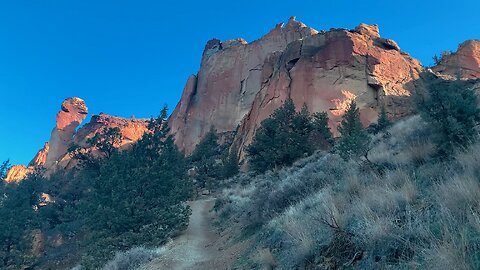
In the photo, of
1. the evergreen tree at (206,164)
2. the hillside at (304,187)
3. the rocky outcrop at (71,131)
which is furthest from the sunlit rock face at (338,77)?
the rocky outcrop at (71,131)

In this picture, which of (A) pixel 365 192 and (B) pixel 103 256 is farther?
(B) pixel 103 256

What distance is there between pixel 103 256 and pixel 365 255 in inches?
519

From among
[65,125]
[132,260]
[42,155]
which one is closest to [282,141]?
[132,260]

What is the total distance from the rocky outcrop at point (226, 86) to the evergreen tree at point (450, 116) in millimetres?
61163

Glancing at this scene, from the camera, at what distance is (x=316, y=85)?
155 feet

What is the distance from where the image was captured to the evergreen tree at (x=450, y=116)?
791cm

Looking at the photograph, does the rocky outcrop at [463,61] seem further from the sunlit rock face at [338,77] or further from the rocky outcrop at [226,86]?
the rocky outcrop at [226,86]


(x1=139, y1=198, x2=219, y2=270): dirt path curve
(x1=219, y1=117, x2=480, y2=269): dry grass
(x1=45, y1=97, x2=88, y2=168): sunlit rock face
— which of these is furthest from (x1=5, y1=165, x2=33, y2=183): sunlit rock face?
(x1=219, y1=117, x2=480, y2=269): dry grass

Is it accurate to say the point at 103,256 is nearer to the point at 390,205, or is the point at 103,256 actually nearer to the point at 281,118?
the point at 390,205

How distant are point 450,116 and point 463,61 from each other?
179ft

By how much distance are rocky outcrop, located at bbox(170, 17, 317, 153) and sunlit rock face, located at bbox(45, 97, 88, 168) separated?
33.1 meters

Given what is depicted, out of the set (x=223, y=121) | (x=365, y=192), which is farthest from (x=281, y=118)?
(x=223, y=121)

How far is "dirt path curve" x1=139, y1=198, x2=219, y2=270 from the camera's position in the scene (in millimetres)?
10914

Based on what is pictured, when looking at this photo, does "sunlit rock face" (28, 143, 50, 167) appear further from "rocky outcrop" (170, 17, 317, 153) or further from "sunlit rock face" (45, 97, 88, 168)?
"rocky outcrop" (170, 17, 317, 153)
